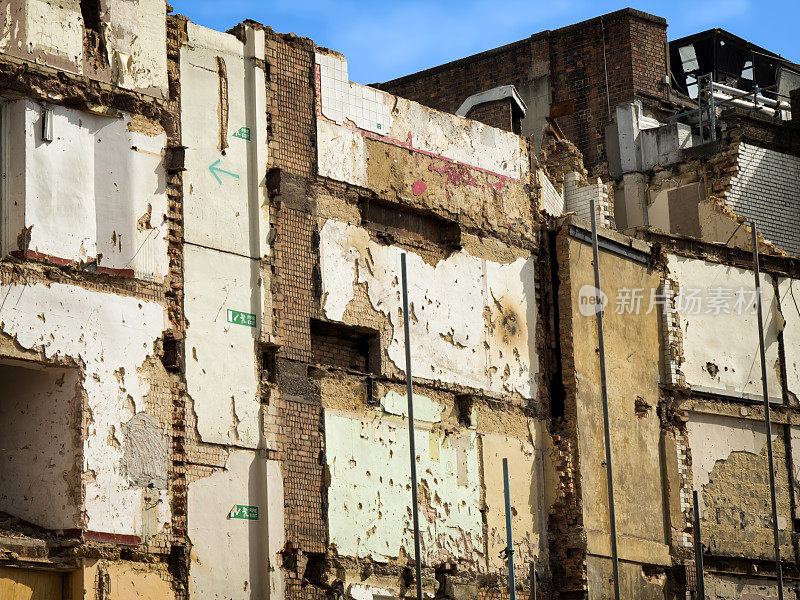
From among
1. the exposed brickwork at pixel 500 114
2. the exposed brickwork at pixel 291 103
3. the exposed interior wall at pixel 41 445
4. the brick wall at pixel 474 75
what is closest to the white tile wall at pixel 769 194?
the exposed brickwork at pixel 500 114

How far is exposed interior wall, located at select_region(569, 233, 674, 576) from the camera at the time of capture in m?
17.5

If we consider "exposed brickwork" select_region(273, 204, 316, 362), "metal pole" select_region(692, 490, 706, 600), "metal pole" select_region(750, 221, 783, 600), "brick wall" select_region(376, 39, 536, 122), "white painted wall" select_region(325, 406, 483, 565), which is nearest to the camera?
"exposed brickwork" select_region(273, 204, 316, 362)

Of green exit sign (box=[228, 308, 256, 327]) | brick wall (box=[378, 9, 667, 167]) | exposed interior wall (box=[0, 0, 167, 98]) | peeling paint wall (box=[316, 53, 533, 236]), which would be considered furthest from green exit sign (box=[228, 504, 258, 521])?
brick wall (box=[378, 9, 667, 167])

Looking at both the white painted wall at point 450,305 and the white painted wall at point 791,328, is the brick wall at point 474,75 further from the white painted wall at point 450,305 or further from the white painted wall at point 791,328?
the white painted wall at point 450,305

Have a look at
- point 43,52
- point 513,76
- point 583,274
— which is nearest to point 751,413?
point 583,274

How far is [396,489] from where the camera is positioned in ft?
50.8

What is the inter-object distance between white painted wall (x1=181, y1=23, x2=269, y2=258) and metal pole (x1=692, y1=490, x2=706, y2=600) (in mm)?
6765

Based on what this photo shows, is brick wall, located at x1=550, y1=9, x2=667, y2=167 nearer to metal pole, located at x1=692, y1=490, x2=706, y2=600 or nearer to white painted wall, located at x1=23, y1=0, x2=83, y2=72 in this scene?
metal pole, located at x1=692, y1=490, x2=706, y2=600

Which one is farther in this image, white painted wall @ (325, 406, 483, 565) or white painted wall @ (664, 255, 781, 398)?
white painted wall @ (664, 255, 781, 398)

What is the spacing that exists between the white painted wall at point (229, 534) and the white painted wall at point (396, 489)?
3.08 feet

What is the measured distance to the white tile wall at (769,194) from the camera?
23.0m

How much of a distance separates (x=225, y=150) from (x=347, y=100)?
6.67ft

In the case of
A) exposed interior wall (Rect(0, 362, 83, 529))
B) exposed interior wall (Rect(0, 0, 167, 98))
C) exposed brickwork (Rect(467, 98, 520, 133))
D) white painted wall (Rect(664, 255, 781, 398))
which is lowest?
exposed interior wall (Rect(0, 362, 83, 529))

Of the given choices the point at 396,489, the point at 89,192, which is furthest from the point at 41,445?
the point at 396,489
